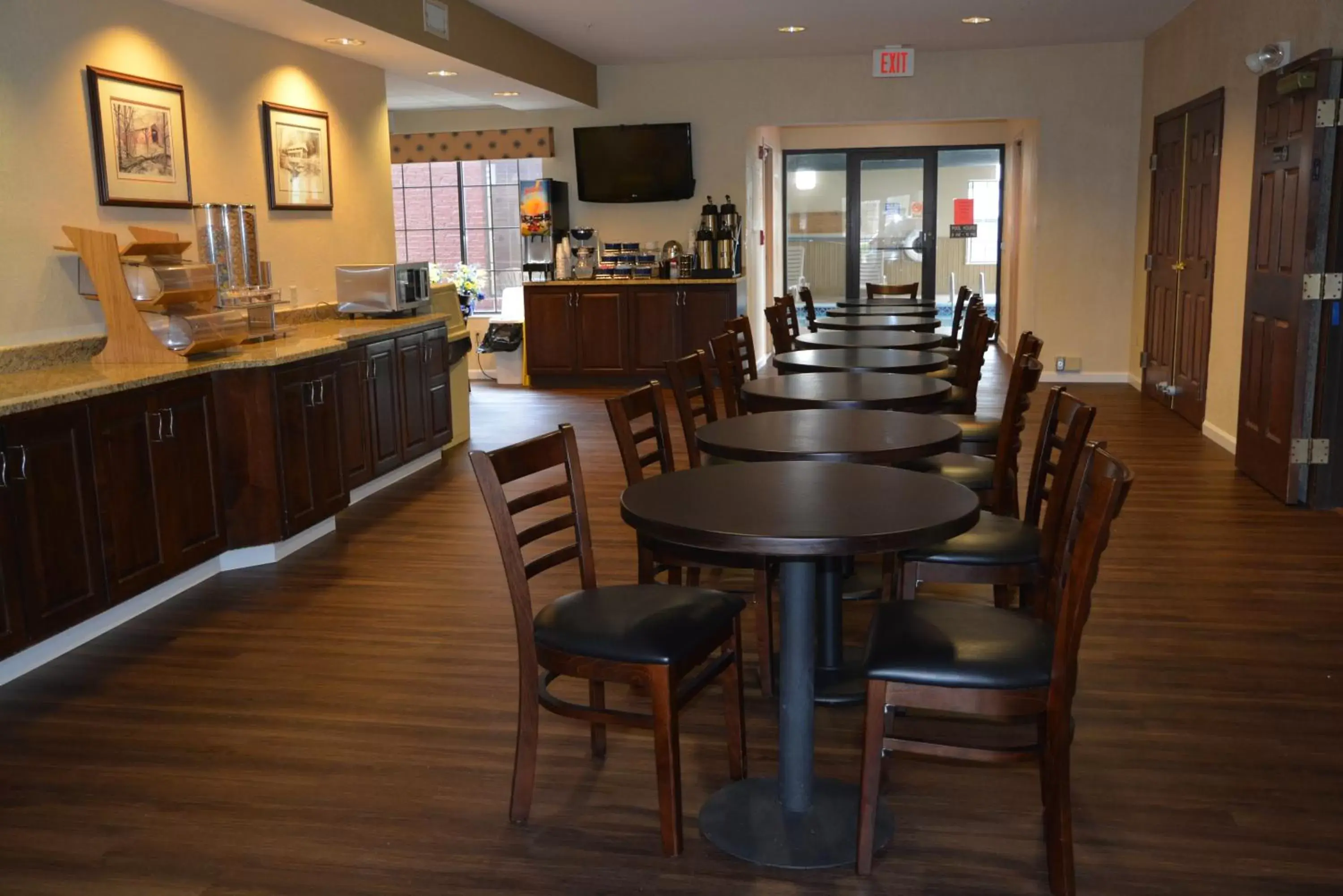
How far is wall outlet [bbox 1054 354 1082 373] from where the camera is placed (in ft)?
31.6

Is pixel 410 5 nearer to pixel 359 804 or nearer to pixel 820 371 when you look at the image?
pixel 820 371

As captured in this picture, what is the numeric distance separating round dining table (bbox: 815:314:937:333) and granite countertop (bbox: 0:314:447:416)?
304cm

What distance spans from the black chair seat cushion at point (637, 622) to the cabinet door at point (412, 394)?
3.63 meters

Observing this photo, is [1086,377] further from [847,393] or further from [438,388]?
[847,393]

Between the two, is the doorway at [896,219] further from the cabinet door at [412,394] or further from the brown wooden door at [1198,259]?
the cabinet door at [412,394]

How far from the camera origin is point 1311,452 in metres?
5.22

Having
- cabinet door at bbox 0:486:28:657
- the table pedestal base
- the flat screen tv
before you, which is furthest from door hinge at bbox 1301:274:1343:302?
the flat screen tv

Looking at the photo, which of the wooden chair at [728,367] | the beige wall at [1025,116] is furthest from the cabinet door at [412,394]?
the beige wall at [1025,116]

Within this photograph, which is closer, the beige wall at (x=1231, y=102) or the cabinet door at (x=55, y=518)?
the cabinet door at (x=55, y=518)

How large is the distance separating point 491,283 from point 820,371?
7.00 metres

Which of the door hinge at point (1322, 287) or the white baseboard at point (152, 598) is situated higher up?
the door hinge at point (1322, 287)

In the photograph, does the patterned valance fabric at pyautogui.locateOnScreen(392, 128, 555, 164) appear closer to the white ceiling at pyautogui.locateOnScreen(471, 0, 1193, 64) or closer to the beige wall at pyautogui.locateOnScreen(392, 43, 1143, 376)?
the beige wall at pyautogui.locateOnScreen(392, 43, 1143, 376)

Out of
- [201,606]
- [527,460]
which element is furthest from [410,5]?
[527,460]

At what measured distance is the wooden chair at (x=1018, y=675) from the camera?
6.91 feet
